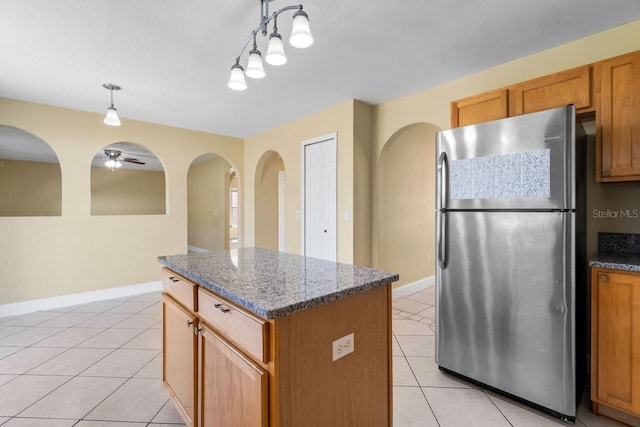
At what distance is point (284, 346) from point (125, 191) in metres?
9.06

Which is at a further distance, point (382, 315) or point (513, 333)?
point (513, 333)

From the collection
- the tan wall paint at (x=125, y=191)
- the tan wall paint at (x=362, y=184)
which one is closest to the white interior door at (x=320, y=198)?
the tan wall paint at (x=362, y=184)

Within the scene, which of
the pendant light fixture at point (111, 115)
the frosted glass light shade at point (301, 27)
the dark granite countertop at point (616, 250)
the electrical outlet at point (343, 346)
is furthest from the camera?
the pendant light fixture at point (111, 115)

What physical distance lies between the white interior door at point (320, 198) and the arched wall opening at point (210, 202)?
3.97 metres

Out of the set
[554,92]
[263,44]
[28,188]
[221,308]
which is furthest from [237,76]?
[28,188]

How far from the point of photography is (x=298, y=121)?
4.28m

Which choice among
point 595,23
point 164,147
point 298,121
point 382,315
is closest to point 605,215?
point 595,23

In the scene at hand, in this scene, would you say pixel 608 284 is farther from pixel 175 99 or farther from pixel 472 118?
pixel 175 99

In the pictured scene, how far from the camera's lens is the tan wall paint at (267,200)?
17.5ft

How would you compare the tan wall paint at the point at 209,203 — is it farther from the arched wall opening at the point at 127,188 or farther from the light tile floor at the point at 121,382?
the light tile floor at the point at 121,382

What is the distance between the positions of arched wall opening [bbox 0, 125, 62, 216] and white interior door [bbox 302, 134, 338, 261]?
5868mm

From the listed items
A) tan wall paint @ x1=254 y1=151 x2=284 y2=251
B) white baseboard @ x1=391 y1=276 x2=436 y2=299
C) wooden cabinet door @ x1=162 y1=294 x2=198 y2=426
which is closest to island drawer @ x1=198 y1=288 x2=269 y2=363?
wooden cabinet door @ x1=162 y1=294 x2=198 y2=426

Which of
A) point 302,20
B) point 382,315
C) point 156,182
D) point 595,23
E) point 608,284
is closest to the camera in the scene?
point 382,315

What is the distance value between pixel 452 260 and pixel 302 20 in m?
1.73
